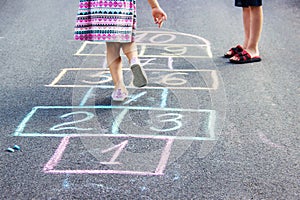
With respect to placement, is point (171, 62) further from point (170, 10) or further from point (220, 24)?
point (170, 10)

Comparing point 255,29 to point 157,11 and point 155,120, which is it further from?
point 155,120

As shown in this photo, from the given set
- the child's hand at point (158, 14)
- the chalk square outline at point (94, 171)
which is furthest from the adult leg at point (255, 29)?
the chalk square outline at point (94, 171)

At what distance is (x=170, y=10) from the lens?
9.50 metres

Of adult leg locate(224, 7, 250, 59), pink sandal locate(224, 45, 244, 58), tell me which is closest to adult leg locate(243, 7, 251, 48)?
adult leg locate(224, 7, 250, 59)

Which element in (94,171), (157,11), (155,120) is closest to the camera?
(94,171)

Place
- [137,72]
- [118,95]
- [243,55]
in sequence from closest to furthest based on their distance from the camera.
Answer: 1. [137,72]
2. [118,95]
3. [243,55]

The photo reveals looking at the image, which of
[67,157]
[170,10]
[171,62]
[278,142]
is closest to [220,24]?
[170,10]

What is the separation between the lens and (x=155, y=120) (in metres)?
4.75

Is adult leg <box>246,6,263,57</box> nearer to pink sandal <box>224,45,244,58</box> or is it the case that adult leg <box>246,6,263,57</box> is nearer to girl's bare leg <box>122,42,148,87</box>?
pink sandal <box>224,45,244,58</box>

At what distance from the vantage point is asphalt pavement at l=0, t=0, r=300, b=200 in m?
3.65

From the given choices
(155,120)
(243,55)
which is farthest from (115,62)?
(243,55)

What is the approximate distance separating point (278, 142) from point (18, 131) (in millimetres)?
1849

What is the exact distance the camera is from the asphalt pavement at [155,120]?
3650 mm

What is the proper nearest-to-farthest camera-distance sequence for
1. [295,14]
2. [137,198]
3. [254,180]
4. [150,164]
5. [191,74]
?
[137,198] < [254,180] < [150,164] < [191,74] < [295,14]
